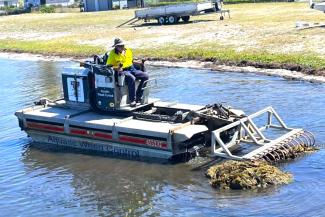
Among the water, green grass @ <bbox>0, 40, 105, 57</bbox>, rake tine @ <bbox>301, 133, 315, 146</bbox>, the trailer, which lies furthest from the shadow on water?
the trailer

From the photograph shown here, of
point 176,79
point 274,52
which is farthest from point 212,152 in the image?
point 274,52

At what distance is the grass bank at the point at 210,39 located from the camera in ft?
88.2

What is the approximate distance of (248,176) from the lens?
11766 mm

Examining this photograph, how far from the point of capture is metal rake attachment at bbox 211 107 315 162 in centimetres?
1290

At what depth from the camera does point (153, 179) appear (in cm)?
1276

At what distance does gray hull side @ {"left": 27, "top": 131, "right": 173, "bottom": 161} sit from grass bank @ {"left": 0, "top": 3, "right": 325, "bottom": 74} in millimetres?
11004

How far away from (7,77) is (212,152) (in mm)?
18239

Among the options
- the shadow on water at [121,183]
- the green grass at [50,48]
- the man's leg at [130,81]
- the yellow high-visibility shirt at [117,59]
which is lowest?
the green grass at [50,48]

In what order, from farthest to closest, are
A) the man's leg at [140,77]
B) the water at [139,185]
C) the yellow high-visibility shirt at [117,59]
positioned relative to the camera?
1. the man's leg at [140,77]
2. the yellow high-visibility shirt at [117,59]
3. the water at [139,185]

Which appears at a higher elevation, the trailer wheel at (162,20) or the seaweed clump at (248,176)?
A: the trailer wheel at (162,20)

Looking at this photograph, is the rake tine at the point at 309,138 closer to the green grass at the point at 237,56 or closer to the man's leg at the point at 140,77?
the man's leg at the point at 140,77

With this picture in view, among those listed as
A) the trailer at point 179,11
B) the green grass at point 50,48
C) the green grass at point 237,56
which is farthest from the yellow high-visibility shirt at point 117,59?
the trailer at point 179,11

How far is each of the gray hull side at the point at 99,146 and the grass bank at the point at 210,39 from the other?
11.0 m

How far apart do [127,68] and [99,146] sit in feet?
6.54
